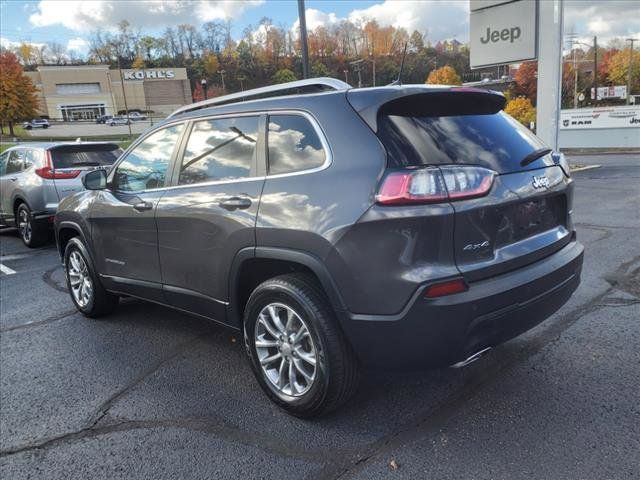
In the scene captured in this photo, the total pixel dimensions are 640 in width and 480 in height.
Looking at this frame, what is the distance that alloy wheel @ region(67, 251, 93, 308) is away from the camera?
4.93m

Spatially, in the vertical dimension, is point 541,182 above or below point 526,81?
below

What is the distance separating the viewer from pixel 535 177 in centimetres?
288

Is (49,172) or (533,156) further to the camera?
(49,172)

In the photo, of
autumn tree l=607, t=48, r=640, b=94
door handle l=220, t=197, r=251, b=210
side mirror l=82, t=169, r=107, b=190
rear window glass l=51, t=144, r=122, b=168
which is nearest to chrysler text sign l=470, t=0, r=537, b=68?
rear window glass l=51, t=144, r=122, b=168

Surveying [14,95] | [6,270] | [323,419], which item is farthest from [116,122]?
[323,419]

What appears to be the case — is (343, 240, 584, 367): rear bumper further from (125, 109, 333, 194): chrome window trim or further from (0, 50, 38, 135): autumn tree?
(0, 50, 38, 135): autumn tree

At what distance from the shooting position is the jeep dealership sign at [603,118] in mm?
29366

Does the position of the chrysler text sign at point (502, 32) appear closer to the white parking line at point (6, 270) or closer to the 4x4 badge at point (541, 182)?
the 4x4 badge at point (541, 182)

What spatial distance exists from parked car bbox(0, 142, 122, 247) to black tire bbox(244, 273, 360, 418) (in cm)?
685

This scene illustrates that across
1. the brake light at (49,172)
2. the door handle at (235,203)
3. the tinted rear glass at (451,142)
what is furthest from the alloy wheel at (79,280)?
the brake light at (49,172)

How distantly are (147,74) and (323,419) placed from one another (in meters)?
116

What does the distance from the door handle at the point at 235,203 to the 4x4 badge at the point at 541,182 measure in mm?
1600

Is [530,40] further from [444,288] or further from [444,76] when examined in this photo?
[444,76]

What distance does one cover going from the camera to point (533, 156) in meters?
2.95
